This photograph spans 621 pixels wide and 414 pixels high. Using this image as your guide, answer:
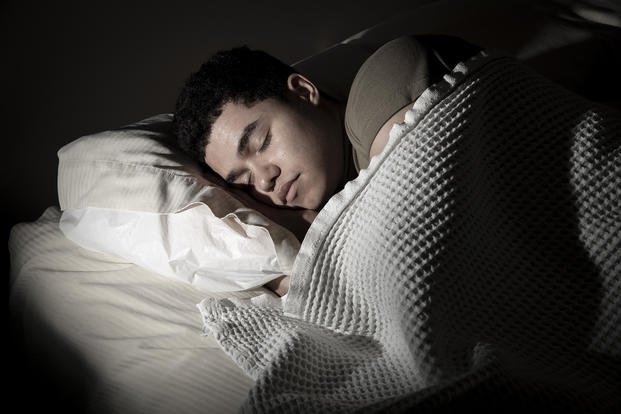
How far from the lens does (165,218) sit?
3.30ft

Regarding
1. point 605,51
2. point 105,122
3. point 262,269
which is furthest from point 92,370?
point 605,51

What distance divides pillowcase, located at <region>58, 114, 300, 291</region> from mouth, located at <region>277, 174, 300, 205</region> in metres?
0.10

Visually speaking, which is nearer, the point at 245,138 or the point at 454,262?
the point at 454,262

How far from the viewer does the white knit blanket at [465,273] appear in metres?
0.65

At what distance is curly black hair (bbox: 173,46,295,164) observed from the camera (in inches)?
43.8

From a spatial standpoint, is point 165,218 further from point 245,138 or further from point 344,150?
point 344,150

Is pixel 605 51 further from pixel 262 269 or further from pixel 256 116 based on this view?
A: pixel 262 269

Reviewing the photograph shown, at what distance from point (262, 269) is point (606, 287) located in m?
0.54

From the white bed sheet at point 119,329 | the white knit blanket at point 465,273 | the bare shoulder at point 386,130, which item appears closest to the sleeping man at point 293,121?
the bare shoulder at point 386,130

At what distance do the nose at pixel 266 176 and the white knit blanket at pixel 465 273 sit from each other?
0.78ft

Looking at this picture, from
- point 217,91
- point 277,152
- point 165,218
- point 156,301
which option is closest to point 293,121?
point 277,152

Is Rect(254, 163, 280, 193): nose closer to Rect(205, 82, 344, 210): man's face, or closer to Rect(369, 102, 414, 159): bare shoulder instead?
Rect(205, 82, 344, 210): man's face

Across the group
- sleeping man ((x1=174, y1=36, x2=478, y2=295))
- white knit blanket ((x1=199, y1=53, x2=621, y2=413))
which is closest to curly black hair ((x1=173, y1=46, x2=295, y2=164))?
sleeping man ((x1=174, y1=36, x2=478, y2=295))

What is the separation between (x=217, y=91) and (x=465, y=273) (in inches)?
26.0
